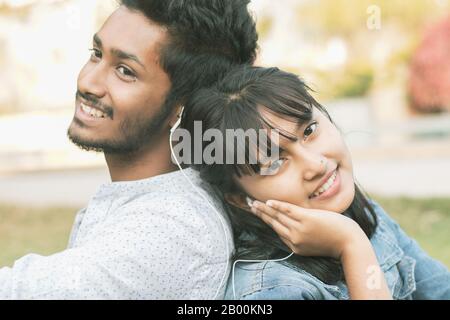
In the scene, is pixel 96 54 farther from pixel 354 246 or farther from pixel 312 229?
pixel 354 246

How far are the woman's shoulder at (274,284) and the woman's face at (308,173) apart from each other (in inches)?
7.8

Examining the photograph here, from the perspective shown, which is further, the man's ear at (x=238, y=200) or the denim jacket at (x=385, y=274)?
the man's ear at (x=238, y=200)

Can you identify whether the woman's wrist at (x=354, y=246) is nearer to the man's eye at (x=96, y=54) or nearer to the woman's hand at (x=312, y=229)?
the woman's hand at (x=312, y=229)

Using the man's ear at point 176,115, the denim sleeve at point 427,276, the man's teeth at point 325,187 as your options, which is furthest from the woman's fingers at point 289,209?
the denim sleeve at point 427,276

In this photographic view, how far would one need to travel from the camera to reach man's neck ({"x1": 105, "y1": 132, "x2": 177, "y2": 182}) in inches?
86.8

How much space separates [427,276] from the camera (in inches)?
94.0

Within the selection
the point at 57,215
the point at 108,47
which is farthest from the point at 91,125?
the point at 57,215

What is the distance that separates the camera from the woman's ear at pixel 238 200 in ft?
6.82

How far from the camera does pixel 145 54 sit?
211 centimetres

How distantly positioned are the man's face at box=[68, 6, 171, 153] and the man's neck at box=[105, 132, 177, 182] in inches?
2.3

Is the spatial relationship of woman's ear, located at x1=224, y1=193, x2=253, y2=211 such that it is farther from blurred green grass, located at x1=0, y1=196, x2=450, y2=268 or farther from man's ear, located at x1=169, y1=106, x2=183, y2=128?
blurred green grass, located at x1=0, y1=196, x2=450, y2=268

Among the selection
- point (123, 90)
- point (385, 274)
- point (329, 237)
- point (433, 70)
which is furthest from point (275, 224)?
point (433, 70)
